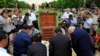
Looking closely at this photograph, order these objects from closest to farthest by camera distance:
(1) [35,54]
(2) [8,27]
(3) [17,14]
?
(1) [35,54]
(2) [8,27]
(3) [17,14]

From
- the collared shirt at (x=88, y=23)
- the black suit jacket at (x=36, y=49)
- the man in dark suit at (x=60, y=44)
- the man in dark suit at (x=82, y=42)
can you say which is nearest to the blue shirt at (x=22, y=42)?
the man in dark suit at (x=60, y=44)

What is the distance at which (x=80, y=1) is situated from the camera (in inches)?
2751

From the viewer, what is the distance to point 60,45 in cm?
996

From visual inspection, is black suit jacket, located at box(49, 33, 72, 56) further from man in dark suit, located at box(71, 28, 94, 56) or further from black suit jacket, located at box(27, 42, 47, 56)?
black suit jacket, located at box(27, 42, 47, 56)

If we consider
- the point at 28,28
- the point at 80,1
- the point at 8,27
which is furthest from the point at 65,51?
the point at 80,1

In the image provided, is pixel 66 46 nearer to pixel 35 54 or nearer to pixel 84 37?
pixel 84 37

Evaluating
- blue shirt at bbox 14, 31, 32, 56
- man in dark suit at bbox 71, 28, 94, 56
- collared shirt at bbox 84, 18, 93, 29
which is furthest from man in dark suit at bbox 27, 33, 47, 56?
collared shirt at bbox 84, 18, 93, 29

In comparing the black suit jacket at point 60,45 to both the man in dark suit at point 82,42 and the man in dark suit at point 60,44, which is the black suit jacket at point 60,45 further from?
the man in dark suit at point 82,42

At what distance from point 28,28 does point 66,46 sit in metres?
1.11

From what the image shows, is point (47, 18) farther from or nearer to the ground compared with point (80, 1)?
farther from the ground

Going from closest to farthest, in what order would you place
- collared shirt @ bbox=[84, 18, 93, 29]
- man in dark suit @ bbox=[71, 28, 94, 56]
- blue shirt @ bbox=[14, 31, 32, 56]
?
1. blue shirt @ bbox=[14, 31, 32, 56]
2. man in dark suit @ bbox=[71, 28, 94, 56]
3. collared shirt @ bbox=[84, 18, 93, 29]

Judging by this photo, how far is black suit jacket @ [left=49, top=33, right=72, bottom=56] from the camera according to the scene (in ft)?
32.7


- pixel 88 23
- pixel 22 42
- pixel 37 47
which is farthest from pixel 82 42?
pixel 88 23

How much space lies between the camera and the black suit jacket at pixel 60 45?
9.96 meters
